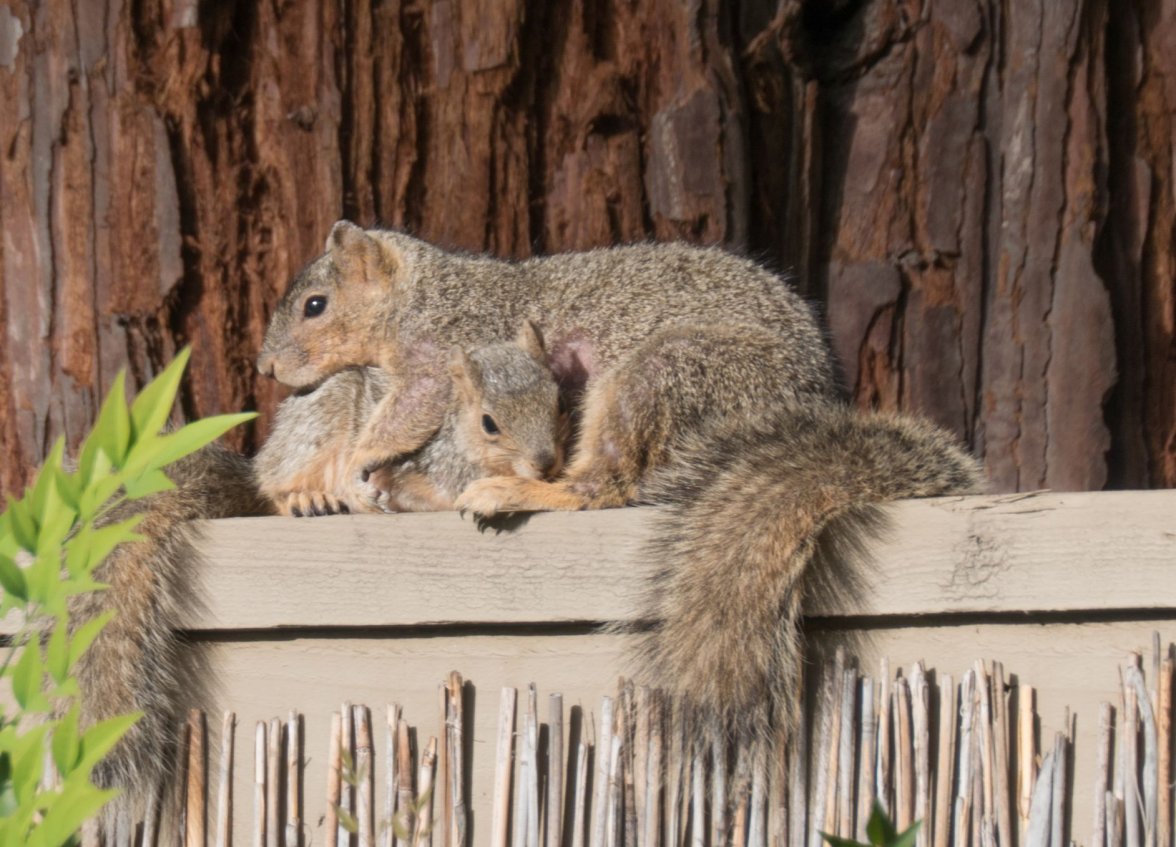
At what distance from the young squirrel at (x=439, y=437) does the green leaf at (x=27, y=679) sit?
1.28m

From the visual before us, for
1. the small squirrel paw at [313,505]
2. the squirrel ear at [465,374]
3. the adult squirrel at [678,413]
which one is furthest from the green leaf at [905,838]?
the small squirrel paw at [313,505]

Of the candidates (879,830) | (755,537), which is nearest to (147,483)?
(879,830)

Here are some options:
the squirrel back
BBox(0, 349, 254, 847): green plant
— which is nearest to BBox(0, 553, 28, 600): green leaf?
BBox(0, 349, 254, 847): green plant

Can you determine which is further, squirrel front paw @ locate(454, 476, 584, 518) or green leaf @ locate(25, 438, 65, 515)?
squirrel front paw @ locate(454, 476, 584, 518)

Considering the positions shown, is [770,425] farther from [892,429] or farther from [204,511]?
[204,511]

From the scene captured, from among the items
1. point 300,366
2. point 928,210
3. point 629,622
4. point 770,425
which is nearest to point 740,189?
point 928,210

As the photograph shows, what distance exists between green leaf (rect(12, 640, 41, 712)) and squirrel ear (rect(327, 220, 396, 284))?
5.41ft

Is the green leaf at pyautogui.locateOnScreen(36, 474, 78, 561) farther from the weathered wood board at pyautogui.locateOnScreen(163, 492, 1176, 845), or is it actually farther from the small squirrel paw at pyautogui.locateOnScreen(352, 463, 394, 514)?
the small squirrel paw at pyautogui.locateOnScreen(352, 463, 394, 514)

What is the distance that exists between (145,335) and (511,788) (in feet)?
3.58

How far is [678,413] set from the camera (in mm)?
1978

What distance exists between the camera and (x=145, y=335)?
2312 millimetres

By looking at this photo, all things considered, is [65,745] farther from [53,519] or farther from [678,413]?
[678,413]

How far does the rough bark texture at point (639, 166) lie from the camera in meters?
2.28

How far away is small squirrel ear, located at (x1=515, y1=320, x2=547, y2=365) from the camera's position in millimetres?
2162
